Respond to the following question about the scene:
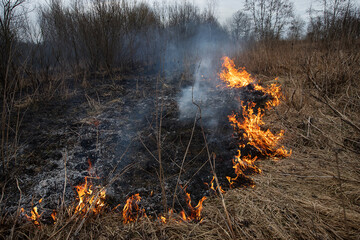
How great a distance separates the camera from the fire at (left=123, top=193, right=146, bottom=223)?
1710 millimetres

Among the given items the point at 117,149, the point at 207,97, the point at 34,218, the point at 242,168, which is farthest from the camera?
the point at 207,97

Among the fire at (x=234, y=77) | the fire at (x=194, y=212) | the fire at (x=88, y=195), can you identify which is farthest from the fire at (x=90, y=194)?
the fire at (x=234, y=77)

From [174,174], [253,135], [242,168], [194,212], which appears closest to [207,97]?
[253,135]

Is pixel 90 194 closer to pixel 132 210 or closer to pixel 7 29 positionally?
pixel 132 210

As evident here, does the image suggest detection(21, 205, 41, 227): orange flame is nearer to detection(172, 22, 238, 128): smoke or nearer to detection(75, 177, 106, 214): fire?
detection(75, 177, 106, 214): fire

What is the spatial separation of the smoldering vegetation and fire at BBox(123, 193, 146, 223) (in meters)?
0.07

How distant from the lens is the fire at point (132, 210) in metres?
1.71

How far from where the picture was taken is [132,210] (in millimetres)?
1830

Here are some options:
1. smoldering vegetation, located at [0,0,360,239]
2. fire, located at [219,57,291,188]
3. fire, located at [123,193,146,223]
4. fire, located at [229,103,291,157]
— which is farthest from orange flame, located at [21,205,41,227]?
fire, located at [229,103,291,157]

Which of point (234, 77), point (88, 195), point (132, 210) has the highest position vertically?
point (234, 77)

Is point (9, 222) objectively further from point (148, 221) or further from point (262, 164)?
point (262, 164)

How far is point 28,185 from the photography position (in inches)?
81.8

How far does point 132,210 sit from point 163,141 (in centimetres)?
131

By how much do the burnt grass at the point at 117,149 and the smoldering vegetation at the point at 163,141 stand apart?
0.06 feet
